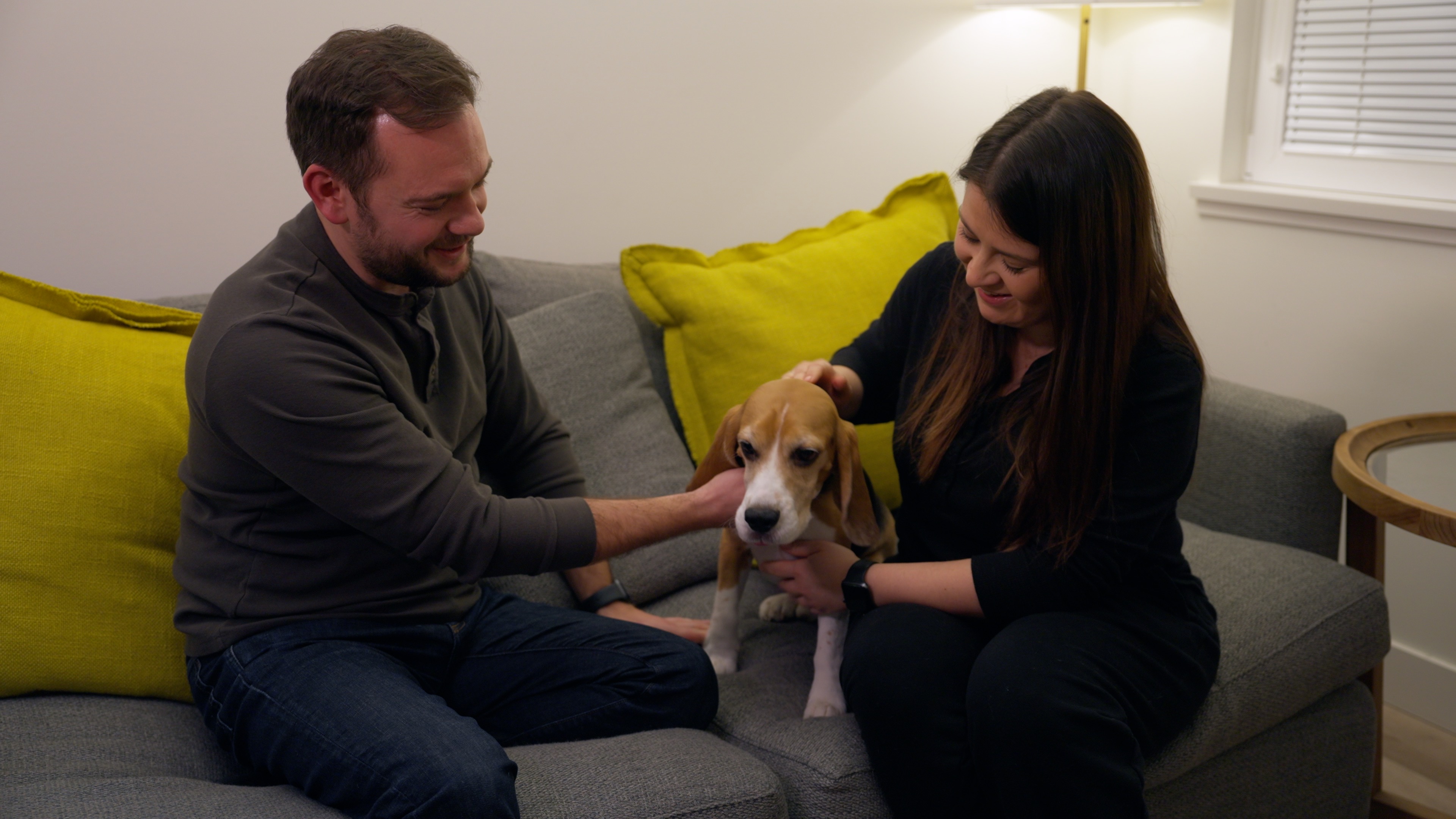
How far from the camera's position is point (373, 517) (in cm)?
140

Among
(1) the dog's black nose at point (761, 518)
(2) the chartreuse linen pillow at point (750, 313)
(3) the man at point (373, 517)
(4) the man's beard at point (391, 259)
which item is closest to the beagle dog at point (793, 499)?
(1) the dog's black nose at point (761, 518)

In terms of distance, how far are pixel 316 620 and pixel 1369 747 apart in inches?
73.7

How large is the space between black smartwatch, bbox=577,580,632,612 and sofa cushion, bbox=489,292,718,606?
0.07 meters

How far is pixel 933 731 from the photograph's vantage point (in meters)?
1.45

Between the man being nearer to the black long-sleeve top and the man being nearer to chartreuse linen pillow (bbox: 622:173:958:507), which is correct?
the black long-sleeve top

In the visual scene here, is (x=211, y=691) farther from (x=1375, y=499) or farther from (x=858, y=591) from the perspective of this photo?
(x=1375, y=499)

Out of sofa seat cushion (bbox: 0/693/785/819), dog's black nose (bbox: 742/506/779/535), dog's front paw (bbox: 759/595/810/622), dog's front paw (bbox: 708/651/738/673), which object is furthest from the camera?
dog's front paw (bbox: 759/595/810/622)

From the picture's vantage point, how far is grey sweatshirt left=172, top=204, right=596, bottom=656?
1.37 metres

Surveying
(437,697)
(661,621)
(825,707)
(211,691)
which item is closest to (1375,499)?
(825,707)

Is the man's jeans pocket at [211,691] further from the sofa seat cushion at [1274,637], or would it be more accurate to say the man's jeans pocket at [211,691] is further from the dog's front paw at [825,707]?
the sofa seat cushion at [1274,637]

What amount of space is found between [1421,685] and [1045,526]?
1.67 metres

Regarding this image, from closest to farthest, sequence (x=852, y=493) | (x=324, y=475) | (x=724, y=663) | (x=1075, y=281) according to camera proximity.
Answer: (x=324, y=475) < (x=1075, y=281) < (x=852, y=493) < (x=724, y=663)

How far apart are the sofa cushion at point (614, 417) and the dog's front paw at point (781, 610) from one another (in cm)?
17

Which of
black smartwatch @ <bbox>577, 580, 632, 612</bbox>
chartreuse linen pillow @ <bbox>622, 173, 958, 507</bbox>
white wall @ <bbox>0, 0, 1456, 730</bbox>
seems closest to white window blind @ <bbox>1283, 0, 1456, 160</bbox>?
white wall @ <bbox>0, 0, 1456, 730</bbox>
